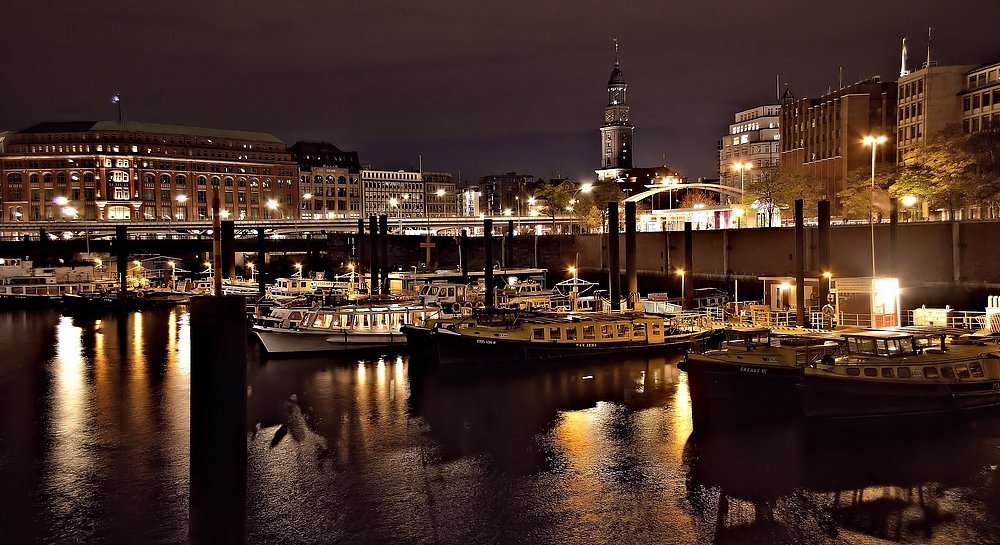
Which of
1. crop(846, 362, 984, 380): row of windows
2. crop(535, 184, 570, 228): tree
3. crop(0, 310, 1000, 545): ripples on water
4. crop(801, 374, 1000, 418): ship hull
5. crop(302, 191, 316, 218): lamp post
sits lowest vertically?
crop(0, 310, 1000, 545): ripples on water

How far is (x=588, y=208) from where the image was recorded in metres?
114

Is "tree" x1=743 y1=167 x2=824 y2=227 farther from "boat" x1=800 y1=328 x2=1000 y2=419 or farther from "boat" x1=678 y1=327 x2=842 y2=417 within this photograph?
"boat" x1=678 y1=327 x2=842 y2=417

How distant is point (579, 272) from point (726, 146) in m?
82.7

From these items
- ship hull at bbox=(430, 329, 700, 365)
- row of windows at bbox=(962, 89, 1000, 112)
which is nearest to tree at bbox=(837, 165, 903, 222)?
row of windows at bbox=(962, 89, 1000, 112)

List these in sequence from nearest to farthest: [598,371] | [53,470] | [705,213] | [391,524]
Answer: [391,524] → [53,470] → [598,371] → [705,213]

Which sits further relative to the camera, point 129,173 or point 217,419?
point 129,173

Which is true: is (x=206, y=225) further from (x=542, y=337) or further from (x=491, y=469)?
(x=491, y=469)

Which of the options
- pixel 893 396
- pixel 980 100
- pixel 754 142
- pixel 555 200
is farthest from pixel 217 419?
pixel 754 142

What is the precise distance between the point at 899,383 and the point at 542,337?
55.7ft

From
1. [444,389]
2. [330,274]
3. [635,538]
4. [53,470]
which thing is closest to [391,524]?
[635,538]

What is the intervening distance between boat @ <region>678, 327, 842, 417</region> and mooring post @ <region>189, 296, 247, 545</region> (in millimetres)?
18974

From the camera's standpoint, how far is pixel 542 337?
40062mm

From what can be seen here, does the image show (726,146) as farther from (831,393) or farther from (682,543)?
(682,543)

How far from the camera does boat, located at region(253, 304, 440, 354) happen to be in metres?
44.0
